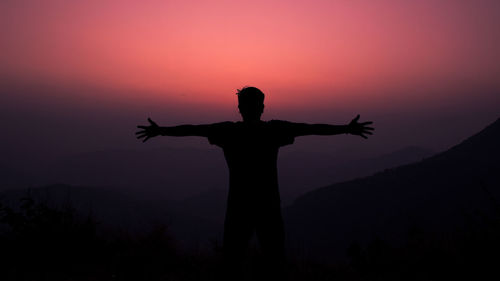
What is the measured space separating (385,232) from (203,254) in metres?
52.3

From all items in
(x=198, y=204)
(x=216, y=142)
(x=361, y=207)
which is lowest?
(x=198, y=204)

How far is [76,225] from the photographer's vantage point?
18.3ft

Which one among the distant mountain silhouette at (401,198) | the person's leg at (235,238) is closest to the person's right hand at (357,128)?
the person's leg at (235,238)

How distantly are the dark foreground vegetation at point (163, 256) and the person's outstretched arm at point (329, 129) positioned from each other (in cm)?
210

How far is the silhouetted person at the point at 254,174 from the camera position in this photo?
2920 millimetres

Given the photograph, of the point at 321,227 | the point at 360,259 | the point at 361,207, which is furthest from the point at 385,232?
the point at 360,259

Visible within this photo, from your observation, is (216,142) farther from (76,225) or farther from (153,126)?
(76,225)

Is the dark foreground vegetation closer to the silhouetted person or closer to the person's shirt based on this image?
the silhouetted person

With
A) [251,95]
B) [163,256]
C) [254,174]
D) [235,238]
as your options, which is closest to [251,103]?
[251,95]

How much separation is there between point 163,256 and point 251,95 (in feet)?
11.4

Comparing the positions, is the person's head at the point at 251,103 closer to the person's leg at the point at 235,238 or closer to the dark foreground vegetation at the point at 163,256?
the person's leg at the point at 235,238

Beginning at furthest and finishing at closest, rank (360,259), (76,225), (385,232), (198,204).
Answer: (198,204) → (385,232) → (76,225) → (360,259)

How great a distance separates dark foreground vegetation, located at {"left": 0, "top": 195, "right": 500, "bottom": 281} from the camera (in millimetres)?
4221

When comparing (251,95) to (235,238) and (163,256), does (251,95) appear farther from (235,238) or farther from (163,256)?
(163,256)
